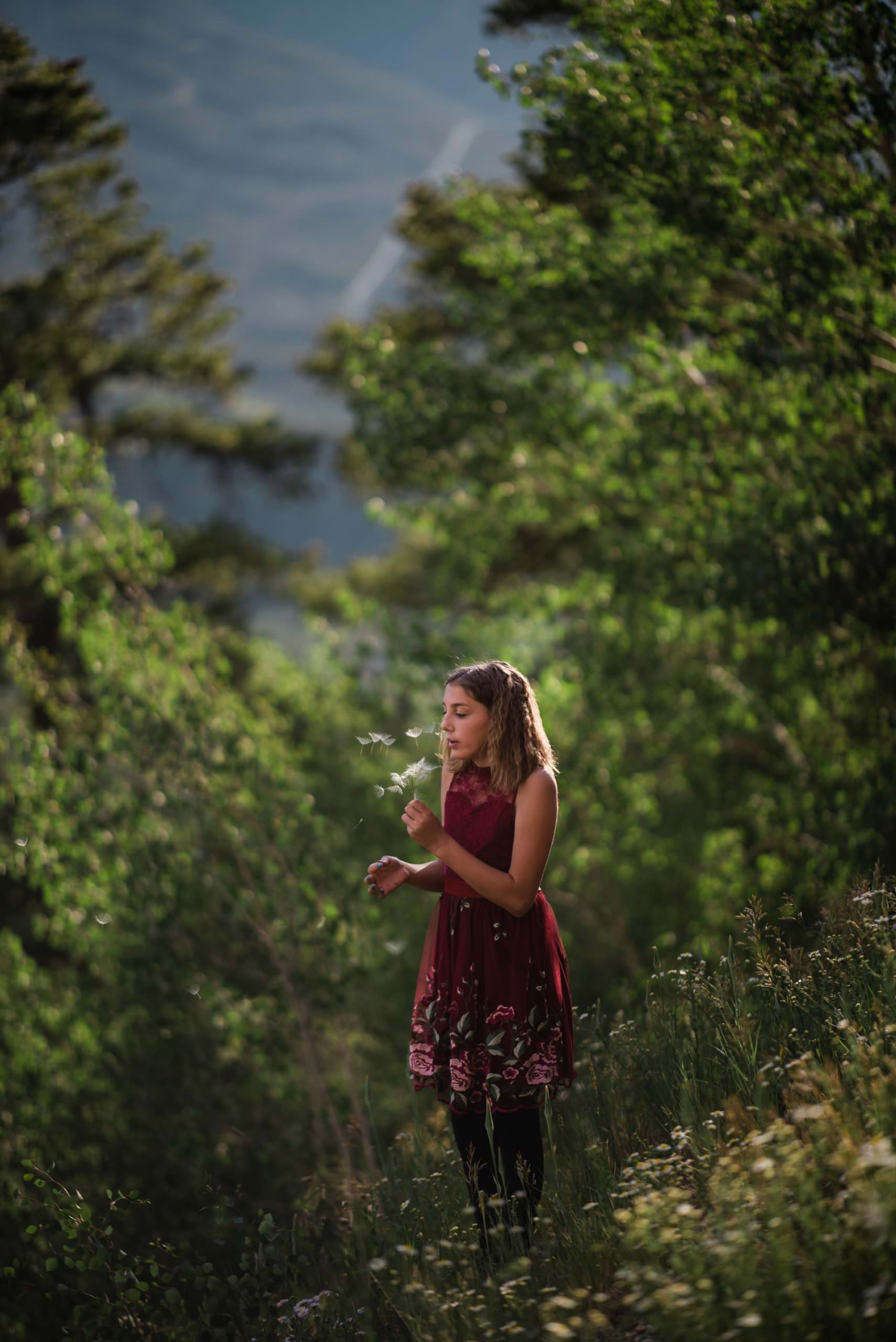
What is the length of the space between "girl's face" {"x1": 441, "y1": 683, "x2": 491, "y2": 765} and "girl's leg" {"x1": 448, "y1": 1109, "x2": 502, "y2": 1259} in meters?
1.17

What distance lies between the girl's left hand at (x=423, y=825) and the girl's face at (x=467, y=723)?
0.30 m

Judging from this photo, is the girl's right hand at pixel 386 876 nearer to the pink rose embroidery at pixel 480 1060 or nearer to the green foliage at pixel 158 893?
the pink rose embroidery at pixel 480 1060

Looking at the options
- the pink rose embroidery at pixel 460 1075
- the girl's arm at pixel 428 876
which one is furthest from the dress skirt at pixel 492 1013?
the girl's arm at pixel 428 876

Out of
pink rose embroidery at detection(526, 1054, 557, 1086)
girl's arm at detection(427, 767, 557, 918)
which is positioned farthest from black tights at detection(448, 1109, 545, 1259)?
girl's arm at detection(427, 767, 557, 918)

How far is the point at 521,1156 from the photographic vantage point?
3.41 m

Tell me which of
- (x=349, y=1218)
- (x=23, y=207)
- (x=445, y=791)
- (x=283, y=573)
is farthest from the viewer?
(x=283, y=573)

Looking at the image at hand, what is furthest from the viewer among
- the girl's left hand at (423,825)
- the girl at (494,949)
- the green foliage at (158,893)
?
the green foliage at (158,893)

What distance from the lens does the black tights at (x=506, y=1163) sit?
3.44m

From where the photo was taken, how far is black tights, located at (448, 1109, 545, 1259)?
344 cm

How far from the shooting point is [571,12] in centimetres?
1096

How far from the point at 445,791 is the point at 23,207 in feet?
49.4

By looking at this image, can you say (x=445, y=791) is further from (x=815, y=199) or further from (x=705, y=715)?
(x=705, y=715)

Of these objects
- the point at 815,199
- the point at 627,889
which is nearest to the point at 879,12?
the point at 815,199

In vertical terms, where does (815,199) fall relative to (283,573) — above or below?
above
